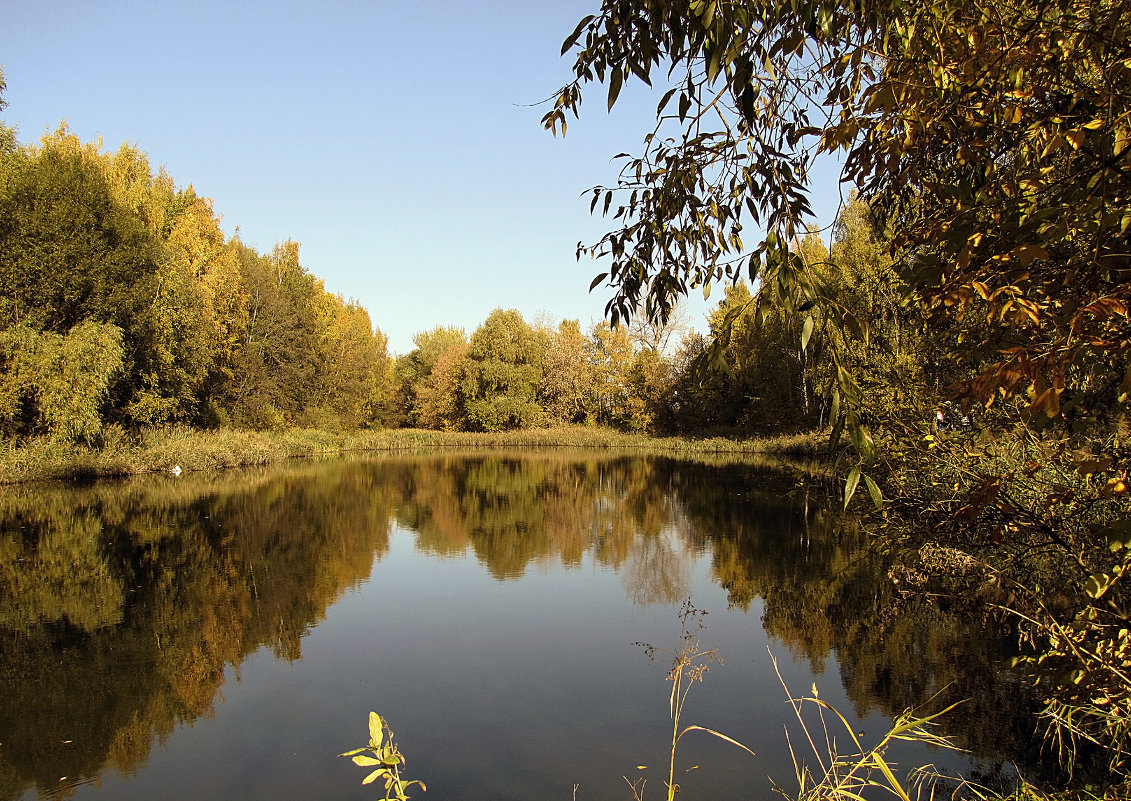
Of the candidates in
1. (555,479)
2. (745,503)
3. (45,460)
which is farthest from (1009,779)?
(45,460)

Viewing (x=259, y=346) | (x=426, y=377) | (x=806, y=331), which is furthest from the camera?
(x=426, y=377)

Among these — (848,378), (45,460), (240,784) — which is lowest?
(240,784)

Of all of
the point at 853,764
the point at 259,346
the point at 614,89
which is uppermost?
the point at 259,346

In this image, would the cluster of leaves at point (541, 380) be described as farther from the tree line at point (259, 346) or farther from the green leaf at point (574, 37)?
the green leaf at point (574, 37)

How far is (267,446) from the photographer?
29.5 meters

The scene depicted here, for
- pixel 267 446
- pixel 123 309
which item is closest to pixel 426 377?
pixel 267 446

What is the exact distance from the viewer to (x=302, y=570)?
11305 mm

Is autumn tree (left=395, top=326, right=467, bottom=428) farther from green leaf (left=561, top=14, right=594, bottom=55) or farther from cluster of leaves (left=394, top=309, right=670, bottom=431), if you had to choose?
green leaf (left=561, top=14, right=594, bottom=55)

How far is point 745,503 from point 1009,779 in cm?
1298

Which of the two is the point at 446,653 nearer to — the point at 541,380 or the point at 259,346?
the point at 259,346

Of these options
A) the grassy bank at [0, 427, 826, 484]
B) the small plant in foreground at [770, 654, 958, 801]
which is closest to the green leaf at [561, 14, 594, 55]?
the small plant in foreground at [770, 654, 958, 801]

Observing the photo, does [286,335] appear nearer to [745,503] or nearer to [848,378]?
[745,503]

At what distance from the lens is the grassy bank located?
65.0 ft

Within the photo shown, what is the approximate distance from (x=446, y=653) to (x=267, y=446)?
24439mm
